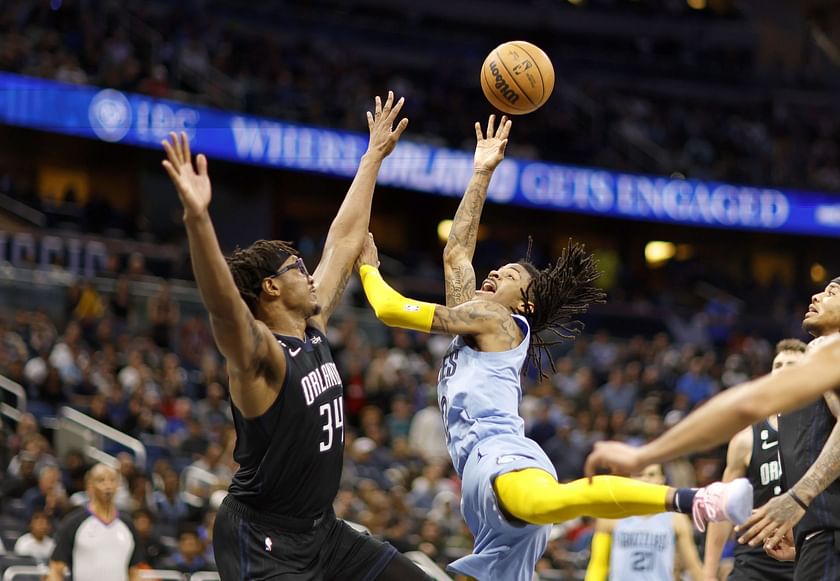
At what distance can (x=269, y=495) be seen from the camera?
213 inches

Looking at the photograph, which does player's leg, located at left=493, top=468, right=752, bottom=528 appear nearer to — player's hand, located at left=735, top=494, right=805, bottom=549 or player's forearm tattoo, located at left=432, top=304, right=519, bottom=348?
player's hand, located at left=735, top=494, right=805, bottom=549

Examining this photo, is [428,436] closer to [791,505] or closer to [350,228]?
[350,228]

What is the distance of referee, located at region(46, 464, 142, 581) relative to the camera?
339 inches

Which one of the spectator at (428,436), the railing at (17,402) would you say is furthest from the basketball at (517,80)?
the spectator at (428,436)

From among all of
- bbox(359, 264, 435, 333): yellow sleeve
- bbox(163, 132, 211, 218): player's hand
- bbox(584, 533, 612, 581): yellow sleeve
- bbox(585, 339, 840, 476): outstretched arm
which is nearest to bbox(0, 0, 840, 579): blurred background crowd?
bbox(359, 264, 435, 333): yellow sleeve

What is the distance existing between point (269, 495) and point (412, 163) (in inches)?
745

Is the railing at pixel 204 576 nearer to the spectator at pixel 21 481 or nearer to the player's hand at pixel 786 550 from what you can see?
the spectator at pixel 21 481

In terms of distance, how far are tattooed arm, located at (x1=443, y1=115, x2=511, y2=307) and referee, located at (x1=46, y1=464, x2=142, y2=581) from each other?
318 centimetres

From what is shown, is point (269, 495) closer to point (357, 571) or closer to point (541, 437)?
point (357, 571)

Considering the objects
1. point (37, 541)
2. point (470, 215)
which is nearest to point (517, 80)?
point (470, 215)

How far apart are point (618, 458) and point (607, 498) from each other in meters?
1.04

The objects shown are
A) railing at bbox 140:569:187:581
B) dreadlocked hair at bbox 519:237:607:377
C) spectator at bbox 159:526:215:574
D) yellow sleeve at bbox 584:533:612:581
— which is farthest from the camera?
spectator at bbox 159:526:215:574

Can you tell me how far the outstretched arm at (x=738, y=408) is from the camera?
12.2 feet

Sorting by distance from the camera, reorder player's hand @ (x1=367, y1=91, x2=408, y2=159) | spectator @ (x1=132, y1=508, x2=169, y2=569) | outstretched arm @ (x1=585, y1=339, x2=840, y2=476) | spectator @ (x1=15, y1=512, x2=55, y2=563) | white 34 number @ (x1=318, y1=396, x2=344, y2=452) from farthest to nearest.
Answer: spectator @ (x1=132, y1=508, x2=169, y2=569), spectator @ (x1=15, y1=512, x2=55, y2=563), player's hand @ (x1=367, y1=91, x2=408, y2=159), white 34 number @ (x1=318, y1=396, x2=344, y2=452), outstretched arm @ (x1=585, y1=339, x2=840, y2=476)
